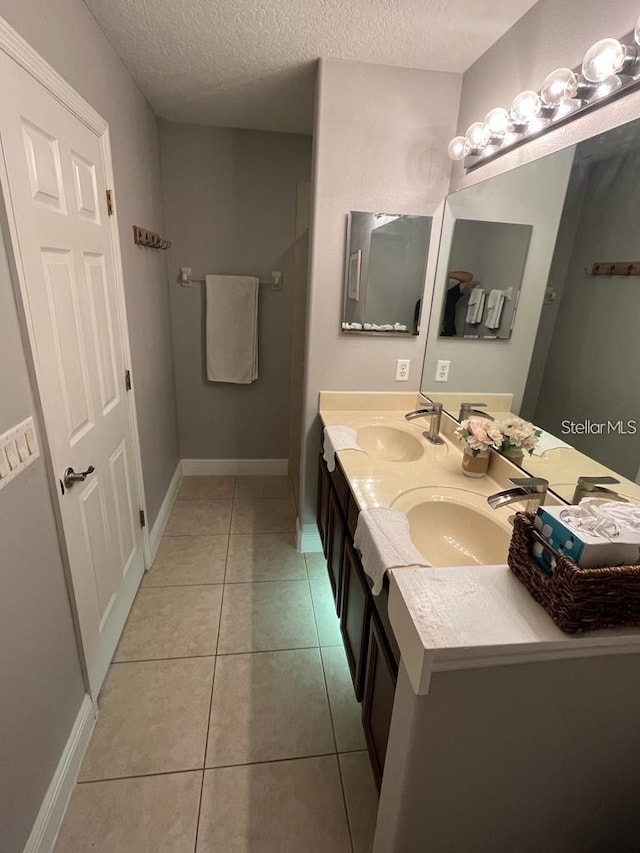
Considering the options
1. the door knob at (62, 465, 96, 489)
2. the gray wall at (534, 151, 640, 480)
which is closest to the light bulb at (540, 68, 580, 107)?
the gray wall at (534, 151, 640, 480)

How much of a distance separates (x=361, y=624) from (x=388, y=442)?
0.87m

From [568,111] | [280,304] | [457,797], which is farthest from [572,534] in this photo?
[280,304]

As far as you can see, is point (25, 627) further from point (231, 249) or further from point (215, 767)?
point (231, 249)

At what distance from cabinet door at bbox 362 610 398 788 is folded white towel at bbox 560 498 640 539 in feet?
1.90

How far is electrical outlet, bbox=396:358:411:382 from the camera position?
84.0 inches

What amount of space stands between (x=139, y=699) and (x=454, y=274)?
2221 millimetres

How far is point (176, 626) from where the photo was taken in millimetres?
1917

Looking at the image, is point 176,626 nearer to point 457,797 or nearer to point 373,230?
point 457,797

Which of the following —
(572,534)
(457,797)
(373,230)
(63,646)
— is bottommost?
(63,646)

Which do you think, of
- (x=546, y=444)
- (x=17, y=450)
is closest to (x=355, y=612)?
(x=546, y=444)

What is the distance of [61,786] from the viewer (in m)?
→ 1.23

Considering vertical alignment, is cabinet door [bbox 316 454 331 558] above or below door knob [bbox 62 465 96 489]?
below

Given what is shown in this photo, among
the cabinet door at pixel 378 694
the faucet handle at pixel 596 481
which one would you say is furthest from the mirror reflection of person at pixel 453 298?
the cabinet door at pixel 378 694

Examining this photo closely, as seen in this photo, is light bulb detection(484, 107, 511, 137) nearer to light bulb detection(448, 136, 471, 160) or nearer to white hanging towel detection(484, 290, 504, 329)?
light bulb detection(448, 136, 471, 160)
